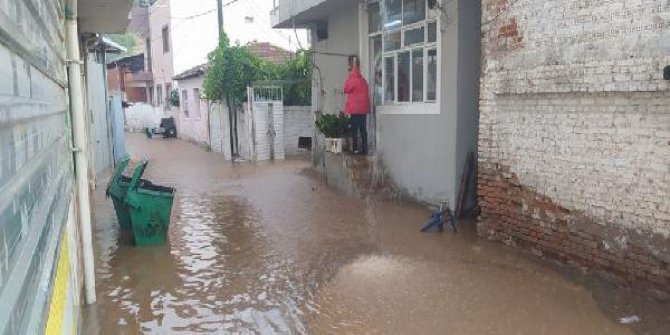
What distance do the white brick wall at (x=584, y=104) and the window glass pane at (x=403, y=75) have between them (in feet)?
9.36

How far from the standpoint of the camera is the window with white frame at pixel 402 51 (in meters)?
9.13

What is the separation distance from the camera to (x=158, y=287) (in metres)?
5.86

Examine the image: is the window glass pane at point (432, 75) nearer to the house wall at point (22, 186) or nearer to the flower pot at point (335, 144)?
the flower pot at point (335, 144)

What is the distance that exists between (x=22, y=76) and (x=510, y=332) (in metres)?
4.15

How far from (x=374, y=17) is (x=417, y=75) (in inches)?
83.8

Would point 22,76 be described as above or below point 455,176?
above

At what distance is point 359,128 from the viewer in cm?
1146

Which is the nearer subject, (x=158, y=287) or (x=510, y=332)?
(x=510, y=332)

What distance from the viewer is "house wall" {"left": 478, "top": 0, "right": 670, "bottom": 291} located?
16.2 ft

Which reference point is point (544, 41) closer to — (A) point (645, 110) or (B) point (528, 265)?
(A) point (645, 110)

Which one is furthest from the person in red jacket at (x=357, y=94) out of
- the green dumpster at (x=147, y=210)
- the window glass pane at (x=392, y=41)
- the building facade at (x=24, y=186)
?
the building facade at (x=24, y=186)

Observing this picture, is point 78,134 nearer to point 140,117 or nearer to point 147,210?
point 147,210

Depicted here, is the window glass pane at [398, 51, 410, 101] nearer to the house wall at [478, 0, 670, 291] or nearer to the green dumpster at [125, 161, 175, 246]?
the house wall at [478, 0, 670, 291]

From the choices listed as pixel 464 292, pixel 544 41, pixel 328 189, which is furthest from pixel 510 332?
pixel 328 189
